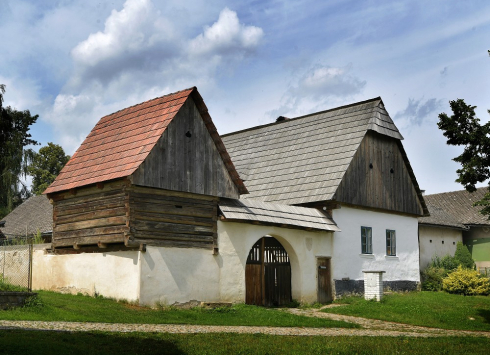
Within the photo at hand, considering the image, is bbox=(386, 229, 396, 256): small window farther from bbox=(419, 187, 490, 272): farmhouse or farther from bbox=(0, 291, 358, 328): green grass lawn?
bbox=(0, 291, 358, 328): green grass lawn

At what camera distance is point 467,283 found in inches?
1125

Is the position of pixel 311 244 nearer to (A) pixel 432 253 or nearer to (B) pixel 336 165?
(B) pixel 336 165

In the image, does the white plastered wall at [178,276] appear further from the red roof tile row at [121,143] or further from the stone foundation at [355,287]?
the stone foundation at [355,287]

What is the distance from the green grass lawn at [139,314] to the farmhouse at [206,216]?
88cm

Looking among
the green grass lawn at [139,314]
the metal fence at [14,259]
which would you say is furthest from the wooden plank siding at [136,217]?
the green grass lawn at [139,314]

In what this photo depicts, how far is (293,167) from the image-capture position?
97.8 feet

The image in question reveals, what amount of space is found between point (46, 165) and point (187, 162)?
35.2 m

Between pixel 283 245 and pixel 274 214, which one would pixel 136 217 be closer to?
pixel 274 214

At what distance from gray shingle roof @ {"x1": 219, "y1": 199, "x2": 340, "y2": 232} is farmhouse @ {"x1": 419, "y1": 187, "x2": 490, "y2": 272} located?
10.0 m

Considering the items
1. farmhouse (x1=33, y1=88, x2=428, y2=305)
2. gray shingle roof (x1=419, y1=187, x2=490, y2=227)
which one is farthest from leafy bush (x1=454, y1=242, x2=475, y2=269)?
farmhouse (x1=33, y1=88, x2=428, y2=305)

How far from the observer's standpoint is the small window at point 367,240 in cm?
2786

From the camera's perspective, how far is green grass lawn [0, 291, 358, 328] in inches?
618

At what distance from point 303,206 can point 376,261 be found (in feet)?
13.9

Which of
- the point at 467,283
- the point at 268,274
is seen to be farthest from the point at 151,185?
the point at 467,283
